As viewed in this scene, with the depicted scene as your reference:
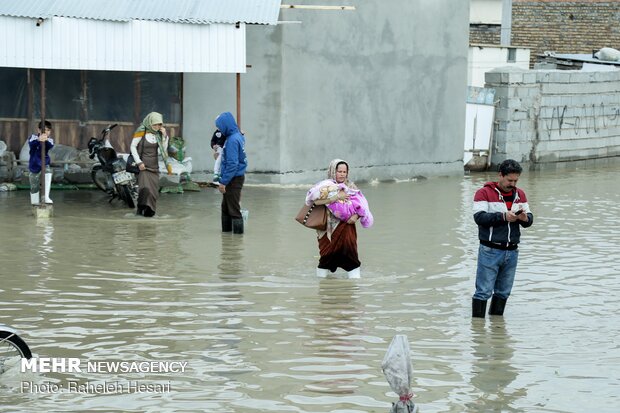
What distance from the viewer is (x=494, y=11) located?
1778 inches

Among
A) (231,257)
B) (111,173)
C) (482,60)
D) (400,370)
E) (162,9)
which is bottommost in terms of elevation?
(231,257)

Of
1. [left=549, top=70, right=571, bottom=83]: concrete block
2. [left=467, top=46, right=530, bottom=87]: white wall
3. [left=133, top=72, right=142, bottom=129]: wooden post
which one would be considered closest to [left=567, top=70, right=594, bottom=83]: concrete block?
[left=549, top=70, right=571, bottom=83]: concrete block

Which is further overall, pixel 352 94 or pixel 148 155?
pixel 352 94

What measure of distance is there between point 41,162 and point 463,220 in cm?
602

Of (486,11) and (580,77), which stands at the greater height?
(486,11)

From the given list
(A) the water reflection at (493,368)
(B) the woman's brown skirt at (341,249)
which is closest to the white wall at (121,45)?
(B) the woman's brown skirt at (341,249)

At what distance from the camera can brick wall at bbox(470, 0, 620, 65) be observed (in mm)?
40938

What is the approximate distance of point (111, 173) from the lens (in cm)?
1873

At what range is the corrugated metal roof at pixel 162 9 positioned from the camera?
17.6 metres

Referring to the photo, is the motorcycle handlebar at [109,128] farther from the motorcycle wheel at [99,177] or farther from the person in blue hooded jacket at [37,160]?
the person in blue hooded jacket at [37,160]

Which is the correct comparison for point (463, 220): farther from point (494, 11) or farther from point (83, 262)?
point (494, 11)

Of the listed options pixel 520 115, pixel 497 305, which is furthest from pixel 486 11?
pixel 497 305

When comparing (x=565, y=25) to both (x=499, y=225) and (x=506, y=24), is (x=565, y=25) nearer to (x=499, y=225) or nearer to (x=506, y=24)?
(x=506, y=24)

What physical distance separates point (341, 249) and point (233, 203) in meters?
3.51
